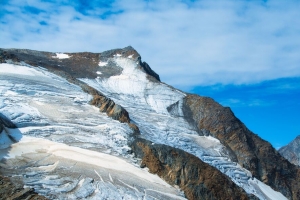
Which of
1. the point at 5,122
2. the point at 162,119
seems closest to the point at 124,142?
the point at 5,122

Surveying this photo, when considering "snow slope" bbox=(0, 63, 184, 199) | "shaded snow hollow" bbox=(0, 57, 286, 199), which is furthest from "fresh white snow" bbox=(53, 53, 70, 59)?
"snow slope" bbox=(0, 63, 184, 199)

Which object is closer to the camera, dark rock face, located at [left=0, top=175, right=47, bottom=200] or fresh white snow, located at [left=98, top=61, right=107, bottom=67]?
dark rock face, located at [left=0, top=175, right=47, bottom=200]

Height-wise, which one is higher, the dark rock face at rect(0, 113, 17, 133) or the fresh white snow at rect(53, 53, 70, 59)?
the fresh white snow at rect(53, 53, 70, 59)

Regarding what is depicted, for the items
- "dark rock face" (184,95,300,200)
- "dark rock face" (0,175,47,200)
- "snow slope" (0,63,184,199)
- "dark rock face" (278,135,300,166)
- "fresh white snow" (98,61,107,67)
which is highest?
"fresh white snow" (98,61,107,67)

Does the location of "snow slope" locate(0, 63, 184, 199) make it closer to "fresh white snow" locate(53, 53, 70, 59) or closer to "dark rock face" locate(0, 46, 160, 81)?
"dark rock face" locate(0, 46, 160, 81)

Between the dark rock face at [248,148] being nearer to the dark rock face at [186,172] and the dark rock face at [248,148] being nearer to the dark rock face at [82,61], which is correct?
the dark rock face at [186,172]

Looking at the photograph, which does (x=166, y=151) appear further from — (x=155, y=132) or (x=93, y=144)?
(x=155, y=132)
